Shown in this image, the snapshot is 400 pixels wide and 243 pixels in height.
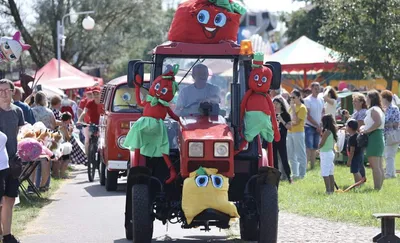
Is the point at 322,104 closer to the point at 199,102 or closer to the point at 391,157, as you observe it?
the point at 391,157

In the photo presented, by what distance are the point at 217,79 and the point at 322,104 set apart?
10.5m

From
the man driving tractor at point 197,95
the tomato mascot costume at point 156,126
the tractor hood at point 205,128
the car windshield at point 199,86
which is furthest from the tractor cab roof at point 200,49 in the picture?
the tractor hood at point 205,128

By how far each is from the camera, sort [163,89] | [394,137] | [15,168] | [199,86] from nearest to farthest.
→ 1. [163,89]
2. [15,168]
3. [199,86]
4. [394,137]

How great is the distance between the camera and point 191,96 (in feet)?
35.7

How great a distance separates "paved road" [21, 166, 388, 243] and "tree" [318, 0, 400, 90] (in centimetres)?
1682

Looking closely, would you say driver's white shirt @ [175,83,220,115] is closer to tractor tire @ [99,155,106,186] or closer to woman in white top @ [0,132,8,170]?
woman in white top @ [0,132,8,170]

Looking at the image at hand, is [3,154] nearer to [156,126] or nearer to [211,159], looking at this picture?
[156,126]

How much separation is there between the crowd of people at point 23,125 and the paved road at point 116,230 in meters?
1.01

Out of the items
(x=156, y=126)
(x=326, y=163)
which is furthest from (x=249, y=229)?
(x=326, y=163)

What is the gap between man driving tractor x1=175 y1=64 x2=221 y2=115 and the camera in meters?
10.9

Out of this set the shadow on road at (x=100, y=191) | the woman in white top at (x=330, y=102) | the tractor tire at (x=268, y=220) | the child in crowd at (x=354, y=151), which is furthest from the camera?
the woman in white top at (x=330, y=102)

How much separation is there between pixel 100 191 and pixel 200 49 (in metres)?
7.38

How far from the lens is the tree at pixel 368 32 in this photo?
3006cm

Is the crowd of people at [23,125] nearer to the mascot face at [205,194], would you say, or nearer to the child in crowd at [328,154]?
the mascot face at [205,194]
